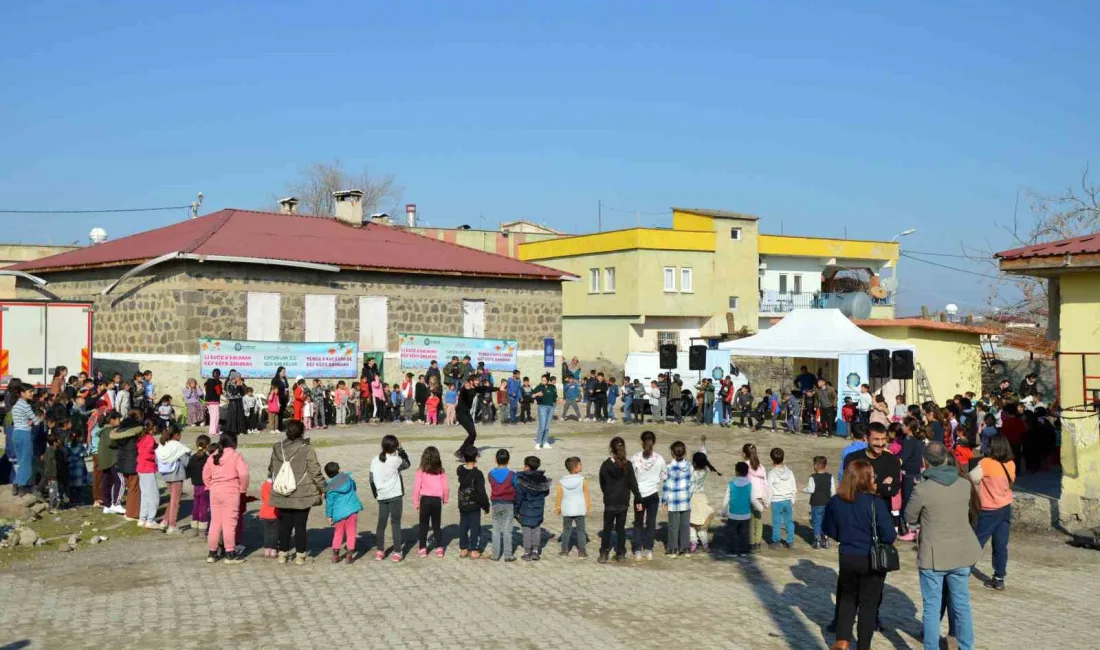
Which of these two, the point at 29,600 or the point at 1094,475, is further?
the point at 1094,475

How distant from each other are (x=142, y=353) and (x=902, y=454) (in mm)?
20407

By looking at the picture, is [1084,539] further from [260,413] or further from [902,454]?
[260,413]

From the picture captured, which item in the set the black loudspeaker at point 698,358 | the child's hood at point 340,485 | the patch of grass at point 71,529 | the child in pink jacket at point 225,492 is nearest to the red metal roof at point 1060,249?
the child's hood at point 340,485

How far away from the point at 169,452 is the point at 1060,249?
11.8 meters

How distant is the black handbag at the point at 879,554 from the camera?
7590mm

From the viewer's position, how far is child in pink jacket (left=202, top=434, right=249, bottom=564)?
11133 millimetres

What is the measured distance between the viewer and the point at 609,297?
158ft

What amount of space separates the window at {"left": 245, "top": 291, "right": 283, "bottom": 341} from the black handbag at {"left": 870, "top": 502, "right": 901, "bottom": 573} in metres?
21.7

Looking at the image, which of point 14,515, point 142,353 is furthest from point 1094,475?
point 142,353

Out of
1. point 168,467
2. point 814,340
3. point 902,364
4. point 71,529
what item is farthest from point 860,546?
point 814,340

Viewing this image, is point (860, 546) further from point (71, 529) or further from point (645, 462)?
point (71, 529)

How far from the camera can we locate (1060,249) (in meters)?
13.8

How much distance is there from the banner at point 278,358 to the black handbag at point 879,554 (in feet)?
69.7

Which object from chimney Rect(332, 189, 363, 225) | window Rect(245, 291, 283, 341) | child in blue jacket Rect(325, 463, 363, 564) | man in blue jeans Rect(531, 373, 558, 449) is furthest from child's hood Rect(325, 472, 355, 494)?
chimney Rect(332, 189, 363, 225)
